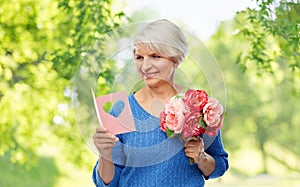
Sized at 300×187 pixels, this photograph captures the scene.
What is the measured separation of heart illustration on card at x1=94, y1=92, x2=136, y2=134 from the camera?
129 centimetres

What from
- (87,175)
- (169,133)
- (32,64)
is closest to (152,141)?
(169,133)

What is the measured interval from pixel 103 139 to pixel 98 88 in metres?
0.14

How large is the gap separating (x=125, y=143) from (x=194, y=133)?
0.15 metres

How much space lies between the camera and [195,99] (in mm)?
1346

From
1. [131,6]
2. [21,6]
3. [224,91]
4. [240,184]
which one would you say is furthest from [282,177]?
[224,91]

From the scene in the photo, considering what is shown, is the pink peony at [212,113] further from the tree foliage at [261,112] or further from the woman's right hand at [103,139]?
the tree foliage at [261,112]

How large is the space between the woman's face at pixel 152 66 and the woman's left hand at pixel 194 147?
140 mm

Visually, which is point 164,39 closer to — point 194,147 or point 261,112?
point 194,147

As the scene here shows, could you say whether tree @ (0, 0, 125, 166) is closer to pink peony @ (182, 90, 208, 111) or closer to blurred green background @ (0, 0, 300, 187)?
blurred green background @ (0, 0, 300, 187)

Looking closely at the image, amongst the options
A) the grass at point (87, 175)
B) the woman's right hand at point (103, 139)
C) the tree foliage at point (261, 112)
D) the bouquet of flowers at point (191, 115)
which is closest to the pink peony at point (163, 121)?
the bouquet of flowers at point (191, 115)

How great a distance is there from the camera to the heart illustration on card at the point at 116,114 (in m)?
1.29

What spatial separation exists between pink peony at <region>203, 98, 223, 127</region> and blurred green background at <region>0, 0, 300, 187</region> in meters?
0.08

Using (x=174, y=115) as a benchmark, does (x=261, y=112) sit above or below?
above

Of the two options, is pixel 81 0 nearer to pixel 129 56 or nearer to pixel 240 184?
pixel 129 56
